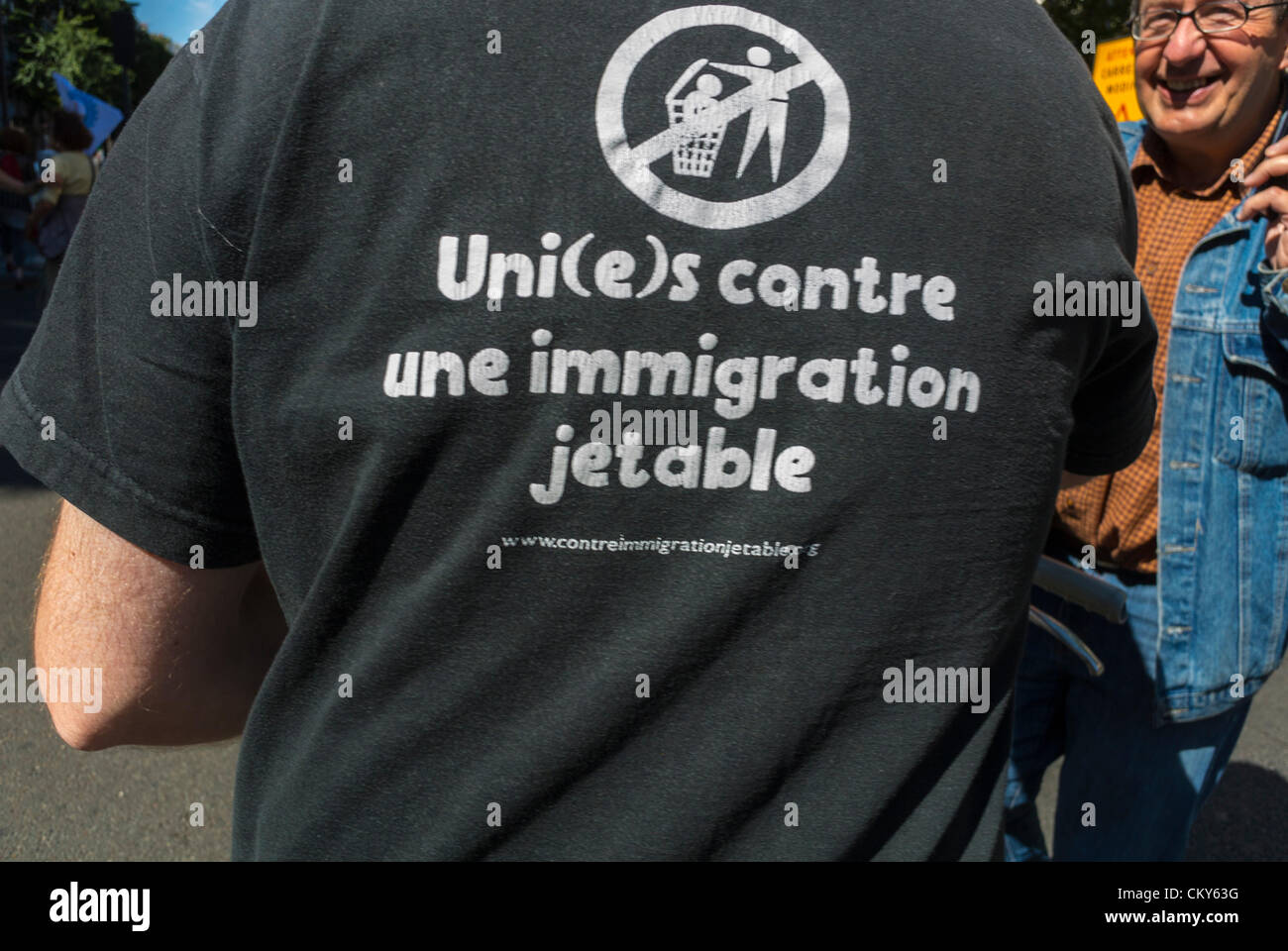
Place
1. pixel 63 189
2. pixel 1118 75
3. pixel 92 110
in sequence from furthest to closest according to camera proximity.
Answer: pixel 92 110, pixel 63 189, pixel 1118 75

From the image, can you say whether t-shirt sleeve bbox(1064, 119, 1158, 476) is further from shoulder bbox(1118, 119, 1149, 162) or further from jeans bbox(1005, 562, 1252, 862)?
shoulder bbox(1118, 119, 1149, 162)

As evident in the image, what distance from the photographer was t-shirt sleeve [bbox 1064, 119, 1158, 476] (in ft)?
3.09

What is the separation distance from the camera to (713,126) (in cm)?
81

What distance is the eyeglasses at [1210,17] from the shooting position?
197cm

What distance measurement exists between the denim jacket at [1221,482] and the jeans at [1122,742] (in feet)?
0.21

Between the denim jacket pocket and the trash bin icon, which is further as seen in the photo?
the denim jacket pocket

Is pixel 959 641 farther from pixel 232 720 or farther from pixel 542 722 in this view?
pixel 232 720

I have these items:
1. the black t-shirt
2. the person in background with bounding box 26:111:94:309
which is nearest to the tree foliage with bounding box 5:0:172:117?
the person in background with bounding box 26:111:94:309

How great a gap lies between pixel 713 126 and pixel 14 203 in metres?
15.3

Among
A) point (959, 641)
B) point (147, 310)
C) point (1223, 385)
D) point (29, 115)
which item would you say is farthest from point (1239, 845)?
point (29, 115)

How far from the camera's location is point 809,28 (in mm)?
815

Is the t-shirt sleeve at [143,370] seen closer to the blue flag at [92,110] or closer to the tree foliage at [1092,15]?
the blue flag at [92,110]

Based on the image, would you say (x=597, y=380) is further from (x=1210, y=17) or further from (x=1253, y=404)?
(x=1210, y=17)

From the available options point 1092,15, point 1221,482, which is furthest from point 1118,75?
point 1092,15
